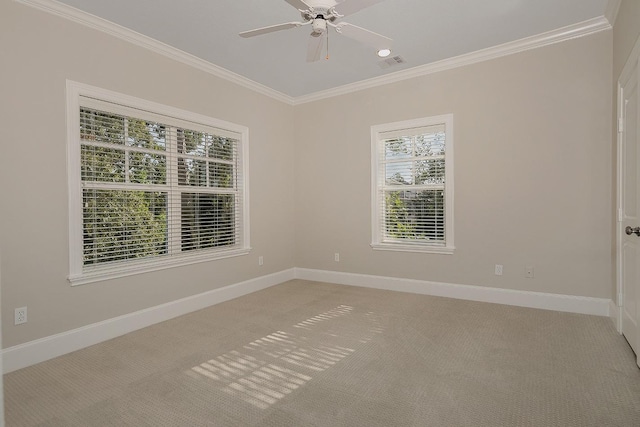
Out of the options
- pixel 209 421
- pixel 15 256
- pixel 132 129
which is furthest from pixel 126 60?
pixel 209 421

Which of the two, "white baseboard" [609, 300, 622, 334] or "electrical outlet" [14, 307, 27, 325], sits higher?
"electrical outlet" [14, 307, 27, 325]

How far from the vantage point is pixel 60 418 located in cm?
210

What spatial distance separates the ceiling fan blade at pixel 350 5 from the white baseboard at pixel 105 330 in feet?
10.4

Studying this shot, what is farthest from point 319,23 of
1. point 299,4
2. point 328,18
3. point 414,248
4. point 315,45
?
point 414,248

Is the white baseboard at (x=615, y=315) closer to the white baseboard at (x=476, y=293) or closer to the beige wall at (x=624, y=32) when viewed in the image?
the white baseboard at (x=476, y=293)

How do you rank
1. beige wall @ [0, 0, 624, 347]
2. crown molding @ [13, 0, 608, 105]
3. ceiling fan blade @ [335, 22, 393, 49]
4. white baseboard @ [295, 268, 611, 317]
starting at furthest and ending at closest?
white baseboard @ [295, 268, 611, 317] < crown molding @ [13, 0, 608, 105] < beige wall @ [0, 0, 624, 347] < ceiling fan blade @ [335, 22, 393, 49]

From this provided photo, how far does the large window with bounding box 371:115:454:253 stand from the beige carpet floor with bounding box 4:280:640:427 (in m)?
1.15

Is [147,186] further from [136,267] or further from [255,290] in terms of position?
[255,290]

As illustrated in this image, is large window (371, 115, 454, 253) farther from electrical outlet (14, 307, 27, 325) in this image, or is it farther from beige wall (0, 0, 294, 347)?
electrical outlet (14, 307, 27, 325)

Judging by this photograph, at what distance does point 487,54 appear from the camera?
4.09 m

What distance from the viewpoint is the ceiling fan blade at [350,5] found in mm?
2385

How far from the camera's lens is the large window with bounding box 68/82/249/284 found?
3188 mm

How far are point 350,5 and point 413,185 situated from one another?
2.70m

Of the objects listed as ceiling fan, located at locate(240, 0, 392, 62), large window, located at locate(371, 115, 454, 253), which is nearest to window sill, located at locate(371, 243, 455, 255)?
large window, located at locate(371, 115, 454, 253)
